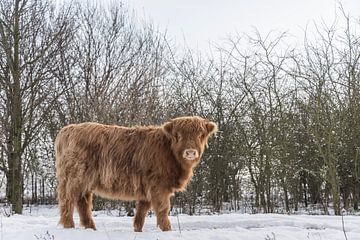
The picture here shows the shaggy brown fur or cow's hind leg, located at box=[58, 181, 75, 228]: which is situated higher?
the shaggy brown fur

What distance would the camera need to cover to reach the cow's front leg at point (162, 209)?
22.1ft

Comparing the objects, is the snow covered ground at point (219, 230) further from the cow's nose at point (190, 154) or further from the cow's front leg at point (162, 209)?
the cow's nose at point (190, 154)

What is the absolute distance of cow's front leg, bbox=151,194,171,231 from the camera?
6730mm

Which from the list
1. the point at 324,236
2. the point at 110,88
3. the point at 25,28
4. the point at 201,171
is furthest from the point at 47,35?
the point at 324,236

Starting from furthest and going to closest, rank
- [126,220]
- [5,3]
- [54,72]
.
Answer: [54,72] → [5,3] → [126,220]

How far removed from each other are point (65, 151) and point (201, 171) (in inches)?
298

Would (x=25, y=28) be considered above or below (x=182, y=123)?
above

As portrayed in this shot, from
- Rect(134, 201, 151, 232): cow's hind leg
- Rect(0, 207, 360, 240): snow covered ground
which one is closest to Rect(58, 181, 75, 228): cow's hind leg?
Rect(0, 207, 360, 240): snow covered ground

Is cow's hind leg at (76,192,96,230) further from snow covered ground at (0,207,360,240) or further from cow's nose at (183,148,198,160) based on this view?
cow's nose at (183,148,198,160)

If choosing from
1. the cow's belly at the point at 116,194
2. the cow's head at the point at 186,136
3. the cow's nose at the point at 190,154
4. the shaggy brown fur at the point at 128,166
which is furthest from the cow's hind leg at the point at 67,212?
the cow's nose at the point at 190,154

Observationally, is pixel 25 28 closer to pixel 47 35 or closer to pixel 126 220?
pixel 47 35

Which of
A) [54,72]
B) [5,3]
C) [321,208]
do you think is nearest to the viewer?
[321,208]

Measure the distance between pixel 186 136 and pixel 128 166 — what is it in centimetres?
98

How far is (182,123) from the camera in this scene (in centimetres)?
689
